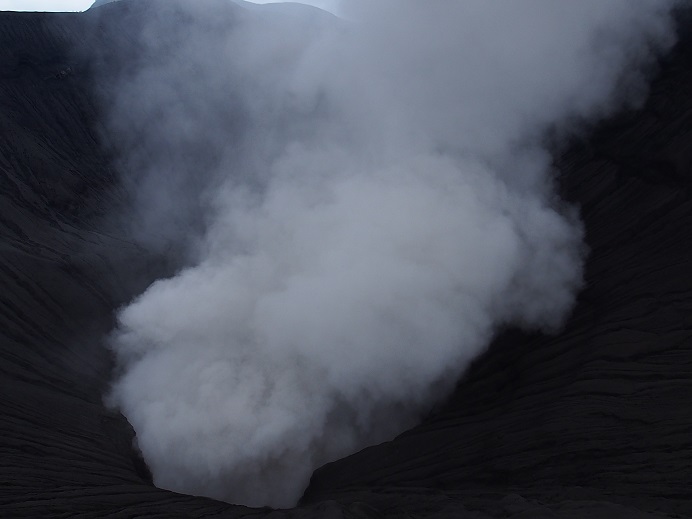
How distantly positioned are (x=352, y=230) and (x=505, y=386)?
599cm

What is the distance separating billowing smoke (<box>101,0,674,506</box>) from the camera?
12406mm

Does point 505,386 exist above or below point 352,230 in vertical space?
below

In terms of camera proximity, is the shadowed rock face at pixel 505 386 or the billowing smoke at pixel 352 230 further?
the billowing smoke at pixel 352 230

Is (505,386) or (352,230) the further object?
(352,230)

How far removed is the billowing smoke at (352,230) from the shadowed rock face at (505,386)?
2.65 feet

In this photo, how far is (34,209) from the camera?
17312 mm

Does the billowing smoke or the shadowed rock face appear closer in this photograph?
the shadowed rock face

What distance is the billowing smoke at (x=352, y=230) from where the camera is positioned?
1241 cm

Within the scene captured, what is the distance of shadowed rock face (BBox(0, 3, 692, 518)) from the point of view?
8.41 m

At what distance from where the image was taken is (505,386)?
11656 mm

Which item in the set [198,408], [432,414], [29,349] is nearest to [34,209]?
[29,349]

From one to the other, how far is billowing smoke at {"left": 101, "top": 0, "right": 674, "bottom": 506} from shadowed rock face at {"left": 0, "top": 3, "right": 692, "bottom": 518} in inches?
31.8

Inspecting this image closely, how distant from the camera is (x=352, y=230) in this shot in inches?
613

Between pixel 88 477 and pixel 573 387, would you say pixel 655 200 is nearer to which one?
pixel 573 387
